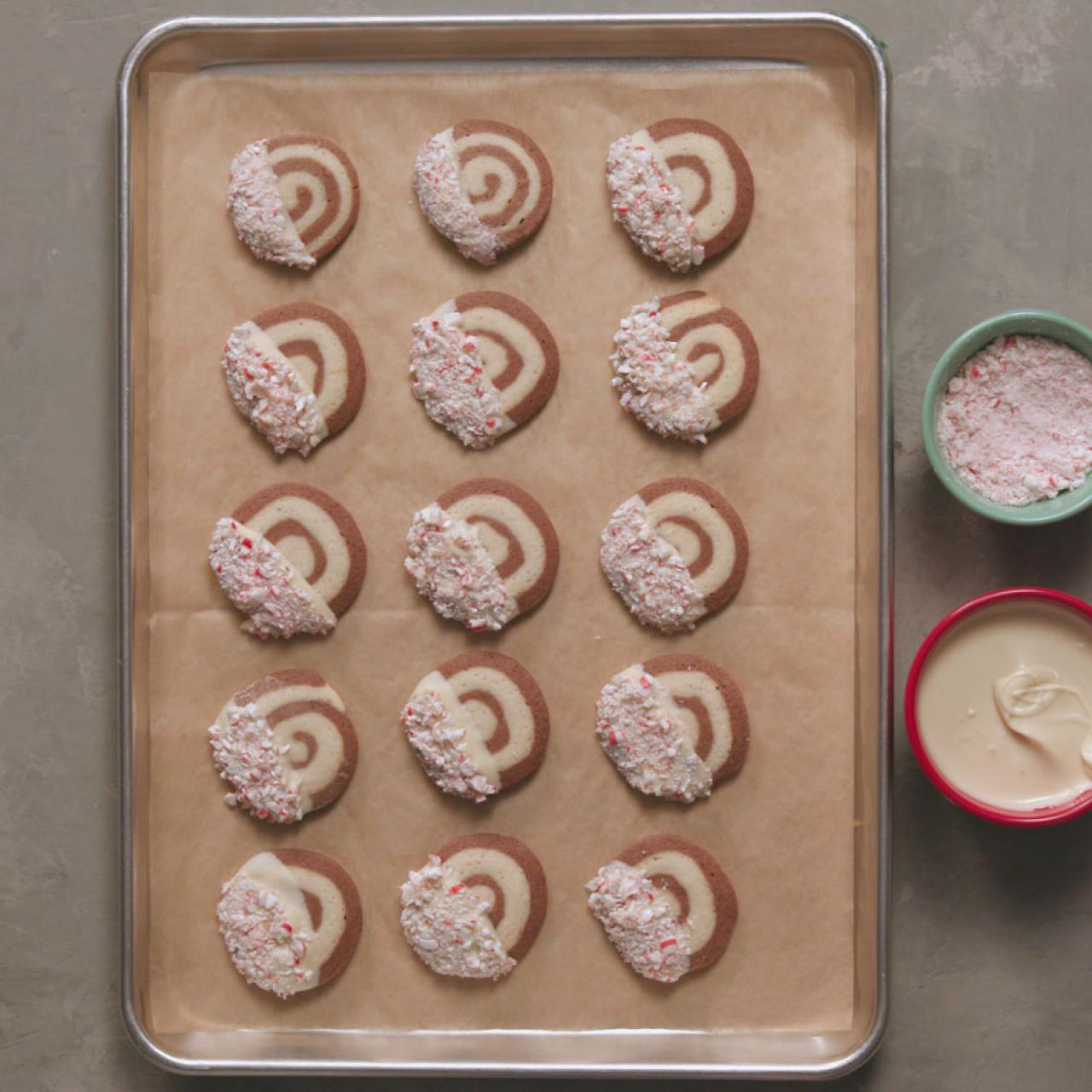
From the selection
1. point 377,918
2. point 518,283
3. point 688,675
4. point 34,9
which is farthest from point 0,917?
point 34,9

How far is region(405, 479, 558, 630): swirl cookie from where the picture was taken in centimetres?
186

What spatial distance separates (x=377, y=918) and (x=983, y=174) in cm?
155

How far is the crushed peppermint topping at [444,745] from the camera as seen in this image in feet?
6.08

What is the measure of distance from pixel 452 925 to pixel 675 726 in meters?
0.46

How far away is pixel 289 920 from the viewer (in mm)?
1870

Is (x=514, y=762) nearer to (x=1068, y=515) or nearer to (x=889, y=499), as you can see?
(x=889, y=499)

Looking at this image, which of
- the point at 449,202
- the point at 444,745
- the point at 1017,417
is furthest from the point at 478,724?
the point at 1017,417

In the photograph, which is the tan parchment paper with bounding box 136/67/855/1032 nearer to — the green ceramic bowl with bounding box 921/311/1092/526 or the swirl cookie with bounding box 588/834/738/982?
the swirl cookie with bounding box 588/834/738/982

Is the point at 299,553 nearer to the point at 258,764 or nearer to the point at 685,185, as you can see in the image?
the point at 258,764

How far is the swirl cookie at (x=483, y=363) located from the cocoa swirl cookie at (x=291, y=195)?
223 millimetres

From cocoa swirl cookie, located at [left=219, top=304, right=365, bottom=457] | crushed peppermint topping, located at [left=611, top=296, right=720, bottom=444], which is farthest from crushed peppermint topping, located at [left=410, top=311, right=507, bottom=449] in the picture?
crushed peppermint topping, located at [left=611, top=296, right=720, bottom=444]

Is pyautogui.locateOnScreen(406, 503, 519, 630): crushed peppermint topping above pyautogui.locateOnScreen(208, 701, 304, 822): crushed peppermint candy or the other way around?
above

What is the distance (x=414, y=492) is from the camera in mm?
1919

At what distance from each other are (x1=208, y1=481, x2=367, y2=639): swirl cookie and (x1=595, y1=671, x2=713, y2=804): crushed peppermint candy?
0.46 m
